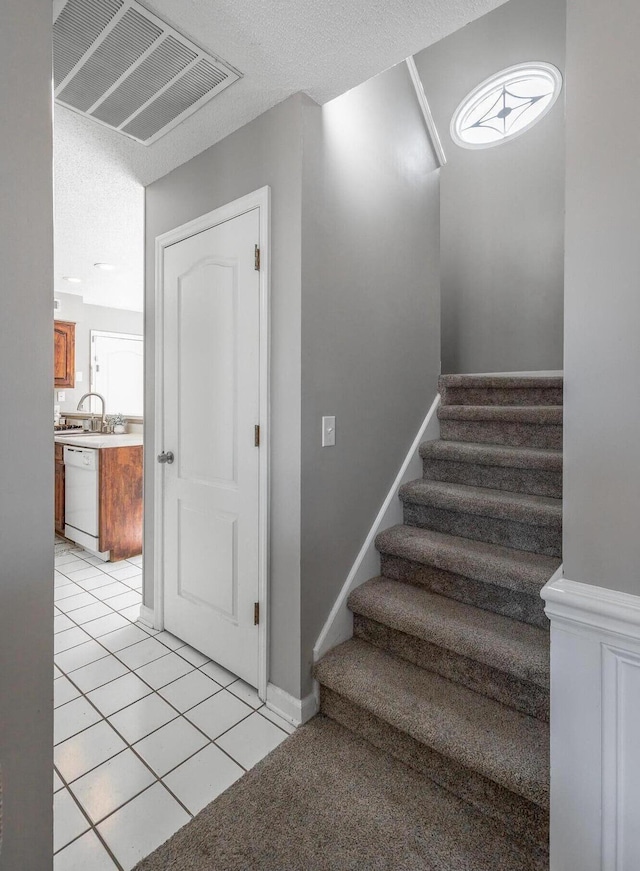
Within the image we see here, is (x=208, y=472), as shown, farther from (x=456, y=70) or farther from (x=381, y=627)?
(x=456, y=70)

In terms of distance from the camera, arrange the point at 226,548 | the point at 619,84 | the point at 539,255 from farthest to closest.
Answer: the point at 539,255
the point at 226,548
the point at 619,84

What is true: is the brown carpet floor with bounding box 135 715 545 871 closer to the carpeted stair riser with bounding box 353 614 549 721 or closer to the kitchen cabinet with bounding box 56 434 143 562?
the carpeted stair riser with bounding box 353 614 549 721

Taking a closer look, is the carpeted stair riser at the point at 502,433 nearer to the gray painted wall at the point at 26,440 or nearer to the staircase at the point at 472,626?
the staircase at the point at 472,626

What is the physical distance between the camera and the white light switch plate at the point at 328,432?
5.83ft

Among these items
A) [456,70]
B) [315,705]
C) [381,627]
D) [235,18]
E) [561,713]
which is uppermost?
[456,70]

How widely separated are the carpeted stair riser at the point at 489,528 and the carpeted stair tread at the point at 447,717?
637 millimetres

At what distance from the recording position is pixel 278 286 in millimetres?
1720

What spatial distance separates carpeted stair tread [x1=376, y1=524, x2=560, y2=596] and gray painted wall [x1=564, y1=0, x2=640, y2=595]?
0.74m

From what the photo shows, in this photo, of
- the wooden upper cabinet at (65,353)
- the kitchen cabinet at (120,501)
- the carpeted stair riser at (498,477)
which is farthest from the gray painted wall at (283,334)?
the wooden upper cabinet at (65,353)

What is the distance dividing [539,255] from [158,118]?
2.72 metres

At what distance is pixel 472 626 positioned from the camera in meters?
1.63

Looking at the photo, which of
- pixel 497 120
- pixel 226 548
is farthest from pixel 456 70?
pixel 226 548

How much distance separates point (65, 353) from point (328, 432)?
463cm

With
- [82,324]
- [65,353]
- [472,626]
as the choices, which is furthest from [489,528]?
[82,324]
